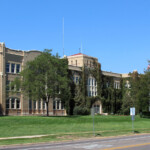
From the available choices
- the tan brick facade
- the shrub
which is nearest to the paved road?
the tan brick facade

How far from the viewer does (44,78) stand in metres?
45.2

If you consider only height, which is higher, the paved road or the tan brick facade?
the tan brick facade

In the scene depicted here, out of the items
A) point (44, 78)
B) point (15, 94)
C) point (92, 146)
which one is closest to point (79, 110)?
point (15, 94)

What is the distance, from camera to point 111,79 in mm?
72938

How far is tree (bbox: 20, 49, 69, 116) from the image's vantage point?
44.6 m

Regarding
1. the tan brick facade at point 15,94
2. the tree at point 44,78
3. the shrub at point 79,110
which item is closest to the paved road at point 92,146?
the tree at point 44,78

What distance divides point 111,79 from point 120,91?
480 centimetres

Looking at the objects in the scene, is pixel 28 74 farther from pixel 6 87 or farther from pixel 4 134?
pixel 4 134

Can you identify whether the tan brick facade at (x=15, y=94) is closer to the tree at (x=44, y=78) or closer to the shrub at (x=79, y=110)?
the shrub at (x=79, y=110)

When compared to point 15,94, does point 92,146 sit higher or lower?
Answer: lower

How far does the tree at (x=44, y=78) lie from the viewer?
146 feet

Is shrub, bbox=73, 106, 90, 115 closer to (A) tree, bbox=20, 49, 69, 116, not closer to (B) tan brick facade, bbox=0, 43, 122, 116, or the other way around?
(B) tan brick facade, bbox=0, 43, 122, 116

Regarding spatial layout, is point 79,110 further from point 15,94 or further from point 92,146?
point 92,146

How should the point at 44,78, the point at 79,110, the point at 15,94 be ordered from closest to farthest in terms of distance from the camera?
the point at 44,78, the point at 15,94, the point at 79,110
